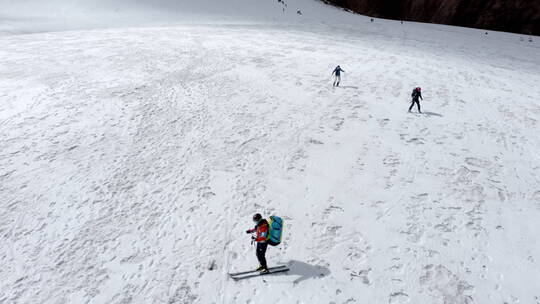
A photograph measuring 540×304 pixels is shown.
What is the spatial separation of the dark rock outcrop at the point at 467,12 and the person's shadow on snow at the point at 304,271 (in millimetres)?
46800

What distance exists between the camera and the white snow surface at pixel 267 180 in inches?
290

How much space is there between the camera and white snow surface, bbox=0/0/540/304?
7.37 m

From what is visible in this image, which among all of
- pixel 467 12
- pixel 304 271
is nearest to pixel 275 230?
pixel 304 271

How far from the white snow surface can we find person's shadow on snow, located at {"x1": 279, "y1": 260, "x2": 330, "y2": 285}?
53 mm

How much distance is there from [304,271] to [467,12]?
162ft

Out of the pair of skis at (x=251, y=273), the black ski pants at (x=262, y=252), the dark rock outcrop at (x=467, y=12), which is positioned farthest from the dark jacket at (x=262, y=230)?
the dark rock outcrop at (x=467, y=12)

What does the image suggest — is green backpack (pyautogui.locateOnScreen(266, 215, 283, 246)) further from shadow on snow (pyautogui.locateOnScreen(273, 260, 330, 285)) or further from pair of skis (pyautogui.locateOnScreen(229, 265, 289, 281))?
shadow on snow (pyautogui.locateOnScreen(273, 260, 330, 285))

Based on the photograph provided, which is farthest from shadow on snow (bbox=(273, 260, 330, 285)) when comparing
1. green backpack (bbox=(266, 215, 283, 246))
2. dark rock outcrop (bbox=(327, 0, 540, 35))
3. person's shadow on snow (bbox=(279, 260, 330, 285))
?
dark rock outcrop (bbox=(327, 0, 540, 35))

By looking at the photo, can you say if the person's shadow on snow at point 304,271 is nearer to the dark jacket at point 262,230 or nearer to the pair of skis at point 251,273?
the pair of skis at point 251,273

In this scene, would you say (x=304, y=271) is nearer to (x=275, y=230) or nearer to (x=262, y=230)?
(x=275, y=230)

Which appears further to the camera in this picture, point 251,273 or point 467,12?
point 467,12

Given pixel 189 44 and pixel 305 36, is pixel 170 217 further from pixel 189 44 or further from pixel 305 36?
pixel 305 36

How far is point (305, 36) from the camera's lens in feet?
108

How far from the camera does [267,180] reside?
35.9ft
